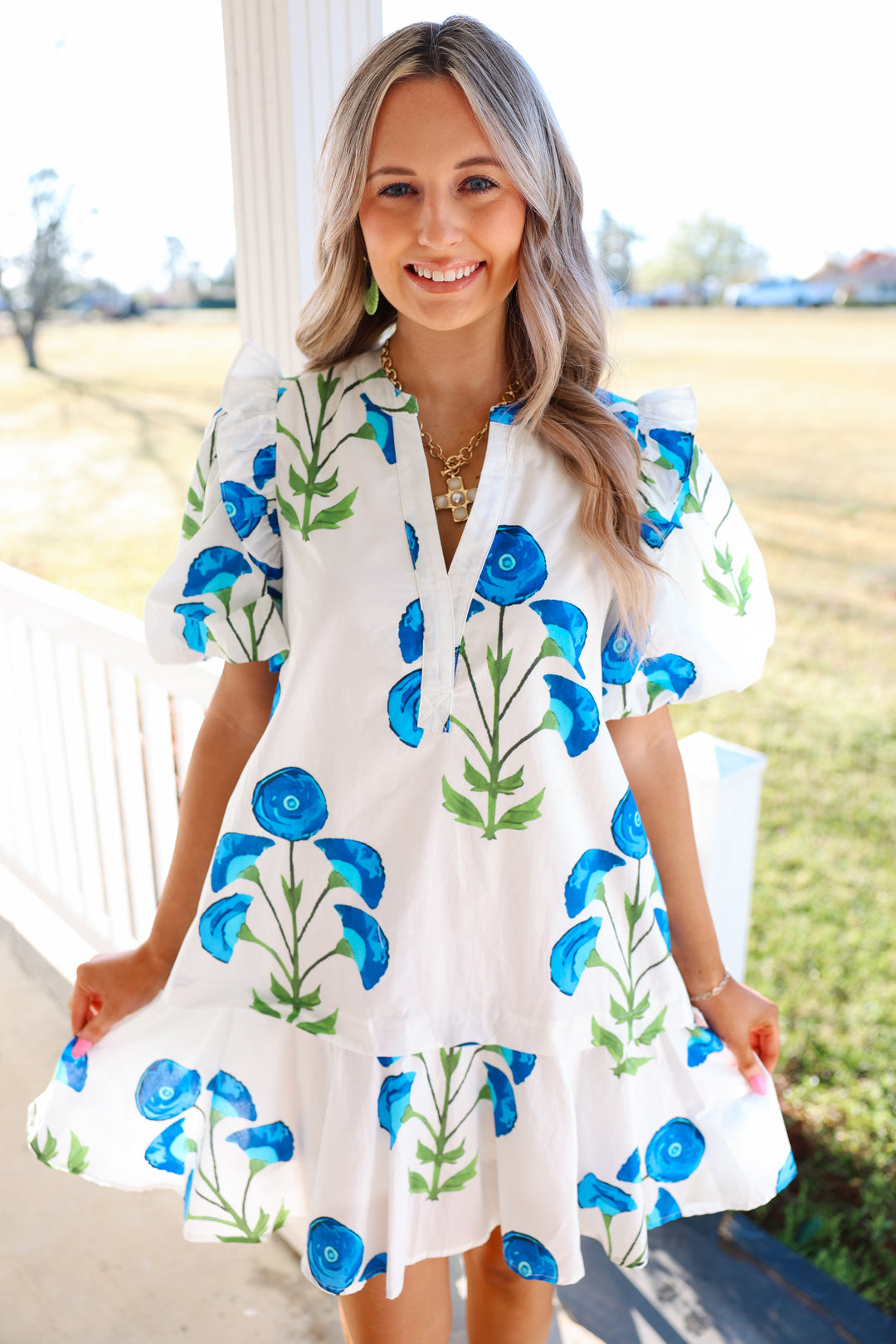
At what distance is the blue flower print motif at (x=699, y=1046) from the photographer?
1197mm

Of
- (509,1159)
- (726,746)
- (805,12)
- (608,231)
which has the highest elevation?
(805,12)

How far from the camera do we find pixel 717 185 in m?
8.65

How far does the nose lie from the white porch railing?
0.94 metres

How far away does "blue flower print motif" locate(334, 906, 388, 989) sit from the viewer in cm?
110

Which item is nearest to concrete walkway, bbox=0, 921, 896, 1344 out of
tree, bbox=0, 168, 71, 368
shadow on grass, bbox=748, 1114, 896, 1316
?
shadow on grass, bbox=748, 1114, 896, 1316

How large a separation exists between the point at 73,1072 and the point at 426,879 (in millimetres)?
493

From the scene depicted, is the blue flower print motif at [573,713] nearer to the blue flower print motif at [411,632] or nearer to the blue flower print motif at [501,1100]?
the blue flower print motif at [411,632]

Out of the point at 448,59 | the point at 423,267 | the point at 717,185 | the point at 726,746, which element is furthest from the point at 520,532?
the point at 717,185

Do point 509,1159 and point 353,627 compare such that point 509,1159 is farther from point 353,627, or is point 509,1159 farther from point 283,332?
point 283,332

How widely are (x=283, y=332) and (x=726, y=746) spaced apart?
931 mm

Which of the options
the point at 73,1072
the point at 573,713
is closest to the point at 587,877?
the point at 573,713

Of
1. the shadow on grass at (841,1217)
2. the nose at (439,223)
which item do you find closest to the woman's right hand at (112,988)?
the nose at (439,223)

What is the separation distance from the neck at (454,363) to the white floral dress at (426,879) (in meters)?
0.04

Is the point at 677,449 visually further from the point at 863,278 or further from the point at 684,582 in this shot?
the point at 863,278
